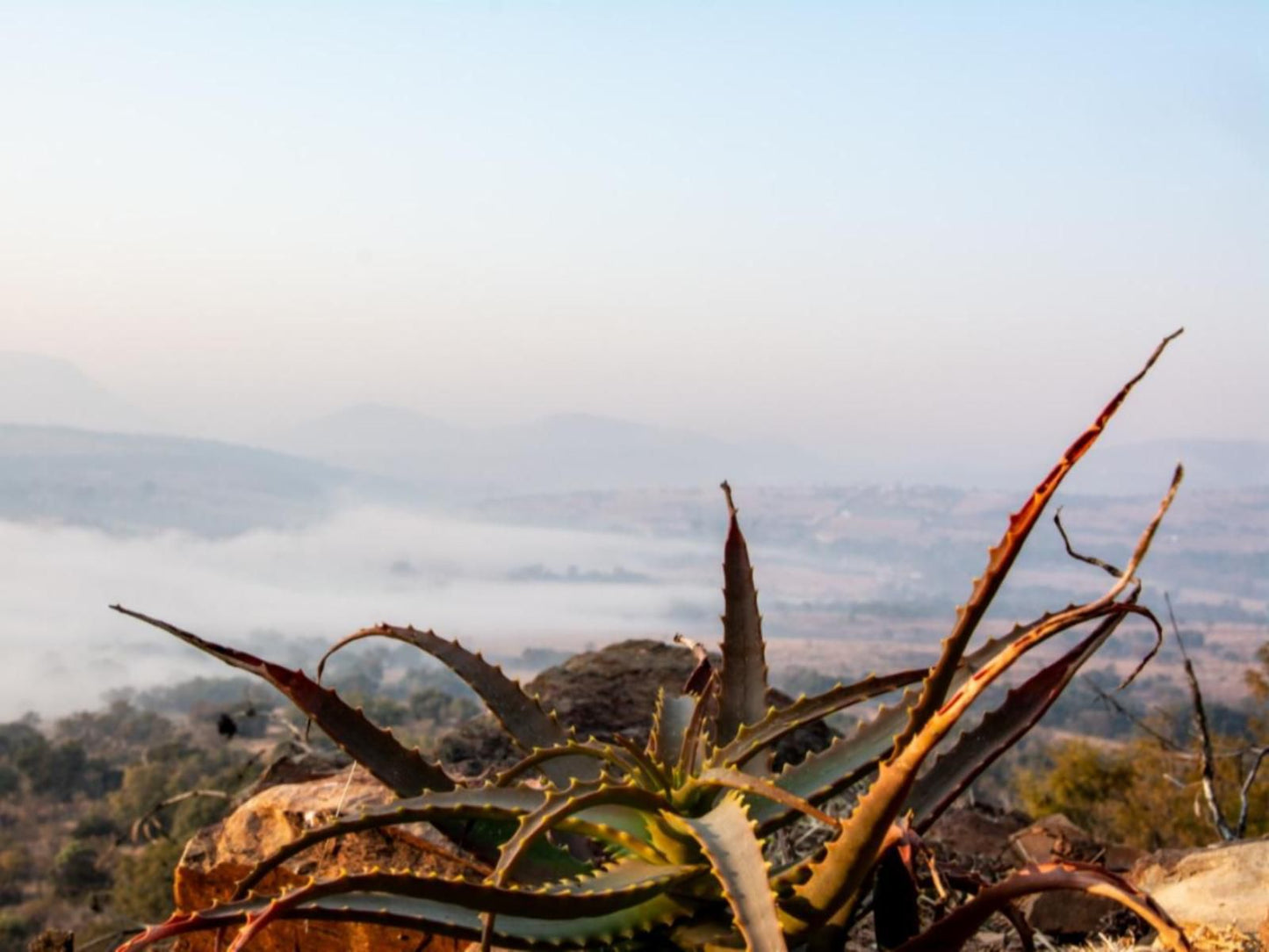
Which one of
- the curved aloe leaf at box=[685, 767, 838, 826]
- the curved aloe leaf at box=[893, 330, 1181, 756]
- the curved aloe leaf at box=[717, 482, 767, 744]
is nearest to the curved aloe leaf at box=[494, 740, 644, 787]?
the curved aloe leaf at box=[685, 767, 838, 826]

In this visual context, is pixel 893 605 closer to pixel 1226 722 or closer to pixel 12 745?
pixel 12 745

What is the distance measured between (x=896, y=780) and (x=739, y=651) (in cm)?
102

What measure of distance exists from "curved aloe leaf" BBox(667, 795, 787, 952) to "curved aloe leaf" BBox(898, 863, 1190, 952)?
363 millimetres

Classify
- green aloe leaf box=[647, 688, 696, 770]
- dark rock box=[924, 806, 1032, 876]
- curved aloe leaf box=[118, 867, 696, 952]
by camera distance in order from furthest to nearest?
dark rock box=[924, 806, 1032, 876] < green aloe leaf box=[647, 688, 696, 770] < curved aloe leaf box=[118, 867, 696, 952]

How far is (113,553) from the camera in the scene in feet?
643

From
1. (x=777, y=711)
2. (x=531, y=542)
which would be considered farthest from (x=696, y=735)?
(x=531, y=542)

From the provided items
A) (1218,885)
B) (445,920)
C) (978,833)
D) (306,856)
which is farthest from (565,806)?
(978,833)

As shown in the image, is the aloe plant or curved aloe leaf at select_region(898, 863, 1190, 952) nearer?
curved aloe leaf at select_region(898, 863, 1190, 952)

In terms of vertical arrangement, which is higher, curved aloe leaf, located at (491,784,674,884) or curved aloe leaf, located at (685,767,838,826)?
curved aloe leaf, located at (685,767,838,826)

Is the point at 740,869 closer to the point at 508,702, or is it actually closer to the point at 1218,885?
the point at 508,702

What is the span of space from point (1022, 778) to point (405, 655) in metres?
149

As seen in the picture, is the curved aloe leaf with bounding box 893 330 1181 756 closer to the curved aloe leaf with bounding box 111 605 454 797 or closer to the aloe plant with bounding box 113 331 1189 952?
the aloe plant with bounding box 113 331 1189 952

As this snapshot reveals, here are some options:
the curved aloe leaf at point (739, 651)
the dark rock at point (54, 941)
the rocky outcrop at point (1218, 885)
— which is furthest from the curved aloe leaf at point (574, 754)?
the dark rock at point (54, 941)

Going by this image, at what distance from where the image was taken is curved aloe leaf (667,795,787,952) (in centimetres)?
193
